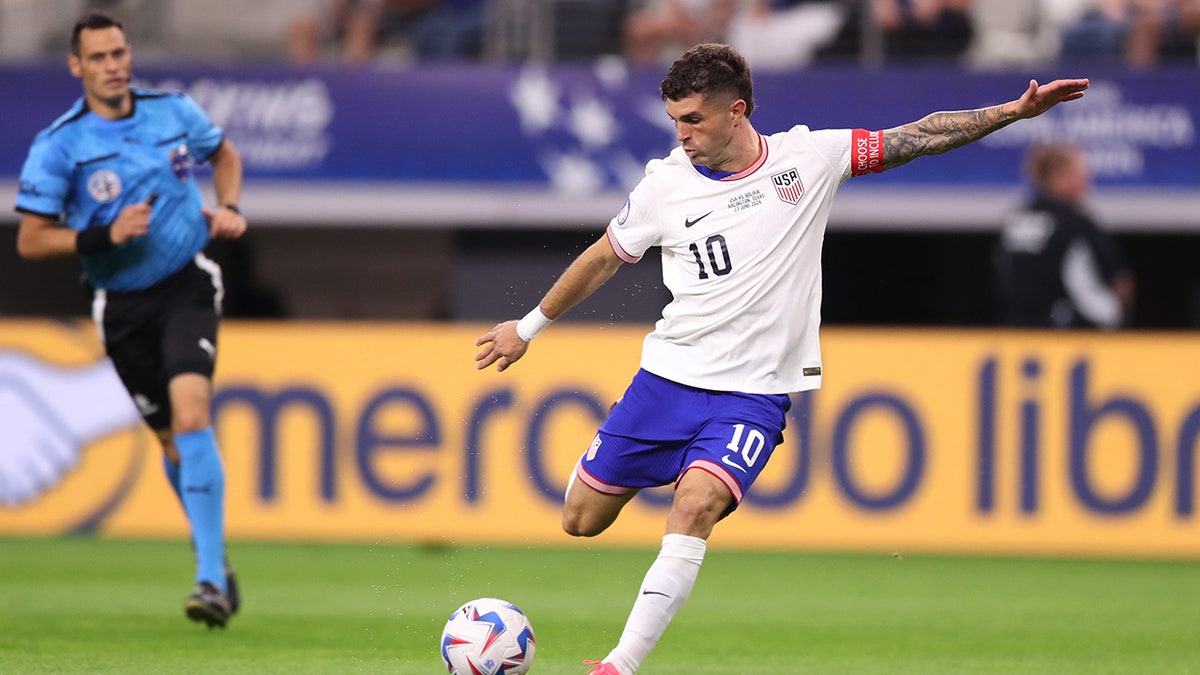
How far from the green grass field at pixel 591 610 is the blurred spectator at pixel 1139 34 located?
510 cm

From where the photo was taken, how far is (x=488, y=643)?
6203mm

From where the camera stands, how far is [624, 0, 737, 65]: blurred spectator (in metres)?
15.5

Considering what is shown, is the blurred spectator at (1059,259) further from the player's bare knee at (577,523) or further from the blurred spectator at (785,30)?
the player's bare knee at (577,523)

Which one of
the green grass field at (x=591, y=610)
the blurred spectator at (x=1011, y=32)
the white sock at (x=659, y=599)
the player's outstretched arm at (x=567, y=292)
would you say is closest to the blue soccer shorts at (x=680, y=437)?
the white sock at (x=659, y=599)

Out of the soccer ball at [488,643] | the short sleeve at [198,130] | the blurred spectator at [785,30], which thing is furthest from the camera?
the blurred spectator at [785,30]

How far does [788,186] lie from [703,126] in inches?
16.2

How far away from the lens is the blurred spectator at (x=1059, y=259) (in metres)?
12.2

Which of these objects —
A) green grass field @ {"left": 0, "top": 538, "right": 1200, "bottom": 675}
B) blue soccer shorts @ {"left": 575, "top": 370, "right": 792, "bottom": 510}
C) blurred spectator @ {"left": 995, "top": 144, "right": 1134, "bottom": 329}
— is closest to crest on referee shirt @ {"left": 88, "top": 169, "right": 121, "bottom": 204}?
green grass field @ {"left": 0, "top": 538, "right": 1200, "bottom": 675}

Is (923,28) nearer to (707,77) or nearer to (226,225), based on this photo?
(226,225)

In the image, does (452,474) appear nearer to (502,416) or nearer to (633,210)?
(502,416)

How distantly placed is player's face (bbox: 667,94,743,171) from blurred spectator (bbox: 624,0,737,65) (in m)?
9.14

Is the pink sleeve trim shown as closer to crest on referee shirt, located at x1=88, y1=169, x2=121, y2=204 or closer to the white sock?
the white sock

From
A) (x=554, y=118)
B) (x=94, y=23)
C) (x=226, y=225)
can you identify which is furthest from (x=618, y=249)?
(x=554, y=118)

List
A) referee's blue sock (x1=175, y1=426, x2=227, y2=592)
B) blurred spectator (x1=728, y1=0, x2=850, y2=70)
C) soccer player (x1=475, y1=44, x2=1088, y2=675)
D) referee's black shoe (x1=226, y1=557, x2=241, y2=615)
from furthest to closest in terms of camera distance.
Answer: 1. blurred spectator (x1=728, y1=0, x2=850, y2=70)
2. referee's black shoe (x1=226, y1=557, x2=241, y2=615)
3. referee's blue sock (x1=175, y1=426, x2=227, y2=592)
4. soccer player (x1=475, y1=44, x2=1088, y2=675)
